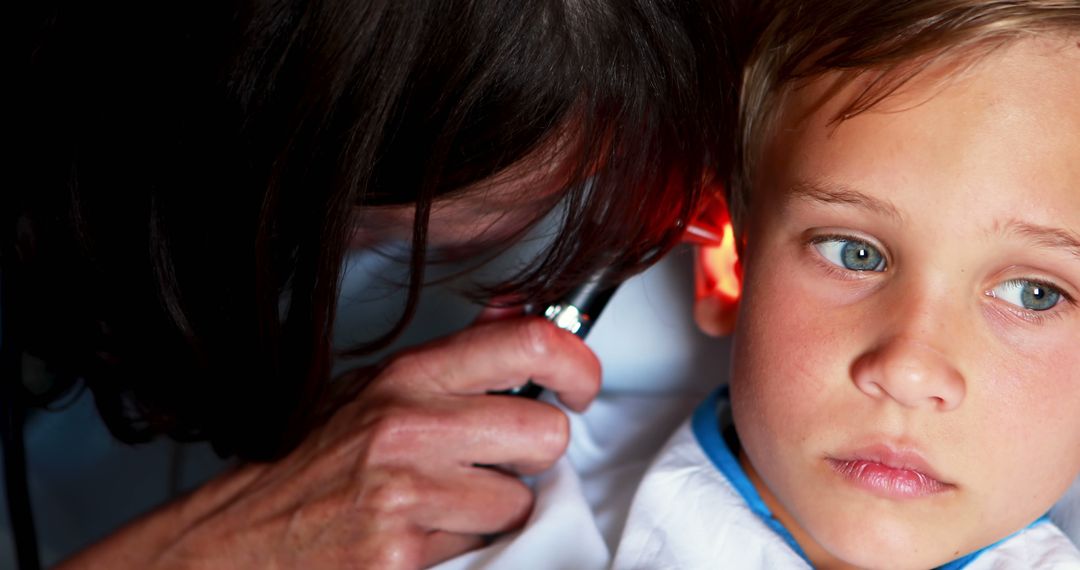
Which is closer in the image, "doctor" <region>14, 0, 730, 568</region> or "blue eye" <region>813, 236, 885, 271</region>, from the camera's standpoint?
"doctor" <region>14, 0, 730, 568</region>

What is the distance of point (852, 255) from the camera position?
1077 mm

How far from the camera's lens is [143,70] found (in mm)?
985

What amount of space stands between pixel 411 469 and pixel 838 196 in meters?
0.53

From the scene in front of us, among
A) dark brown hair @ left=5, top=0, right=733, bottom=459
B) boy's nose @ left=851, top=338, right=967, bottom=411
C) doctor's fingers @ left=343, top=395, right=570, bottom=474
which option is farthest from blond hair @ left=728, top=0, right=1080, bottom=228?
doctor's fingers @ left=343, top=395, right=570, bottom=474

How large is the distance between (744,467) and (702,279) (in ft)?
0.76

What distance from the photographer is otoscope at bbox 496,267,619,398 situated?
1.25 m

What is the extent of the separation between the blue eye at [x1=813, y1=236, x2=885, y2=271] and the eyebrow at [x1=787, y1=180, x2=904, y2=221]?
0.16 feet

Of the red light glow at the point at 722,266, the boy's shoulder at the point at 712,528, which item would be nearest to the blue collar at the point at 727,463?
the boy's shoulder at the point at 712,528

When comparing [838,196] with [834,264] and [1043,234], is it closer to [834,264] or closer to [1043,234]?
[834,264]

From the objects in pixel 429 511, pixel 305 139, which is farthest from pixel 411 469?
pixel 305 139

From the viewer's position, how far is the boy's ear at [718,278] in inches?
51.4

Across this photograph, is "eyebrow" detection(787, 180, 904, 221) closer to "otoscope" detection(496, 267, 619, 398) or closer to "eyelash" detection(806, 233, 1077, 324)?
"eyelash" detection(806, 233, 1077, 324)

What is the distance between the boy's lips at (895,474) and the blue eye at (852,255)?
0.17m

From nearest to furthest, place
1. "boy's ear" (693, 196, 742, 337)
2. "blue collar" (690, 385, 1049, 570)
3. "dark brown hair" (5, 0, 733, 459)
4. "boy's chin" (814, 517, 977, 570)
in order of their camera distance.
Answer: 1. "dark brown hair" (5, 0, 733, 459)
2. "boy's chin" (814, 517, 977, 570)
3. "blue collar" (690, 385, 1049, 570)
4. "boy's ear" (693, 196, 742, 337)
